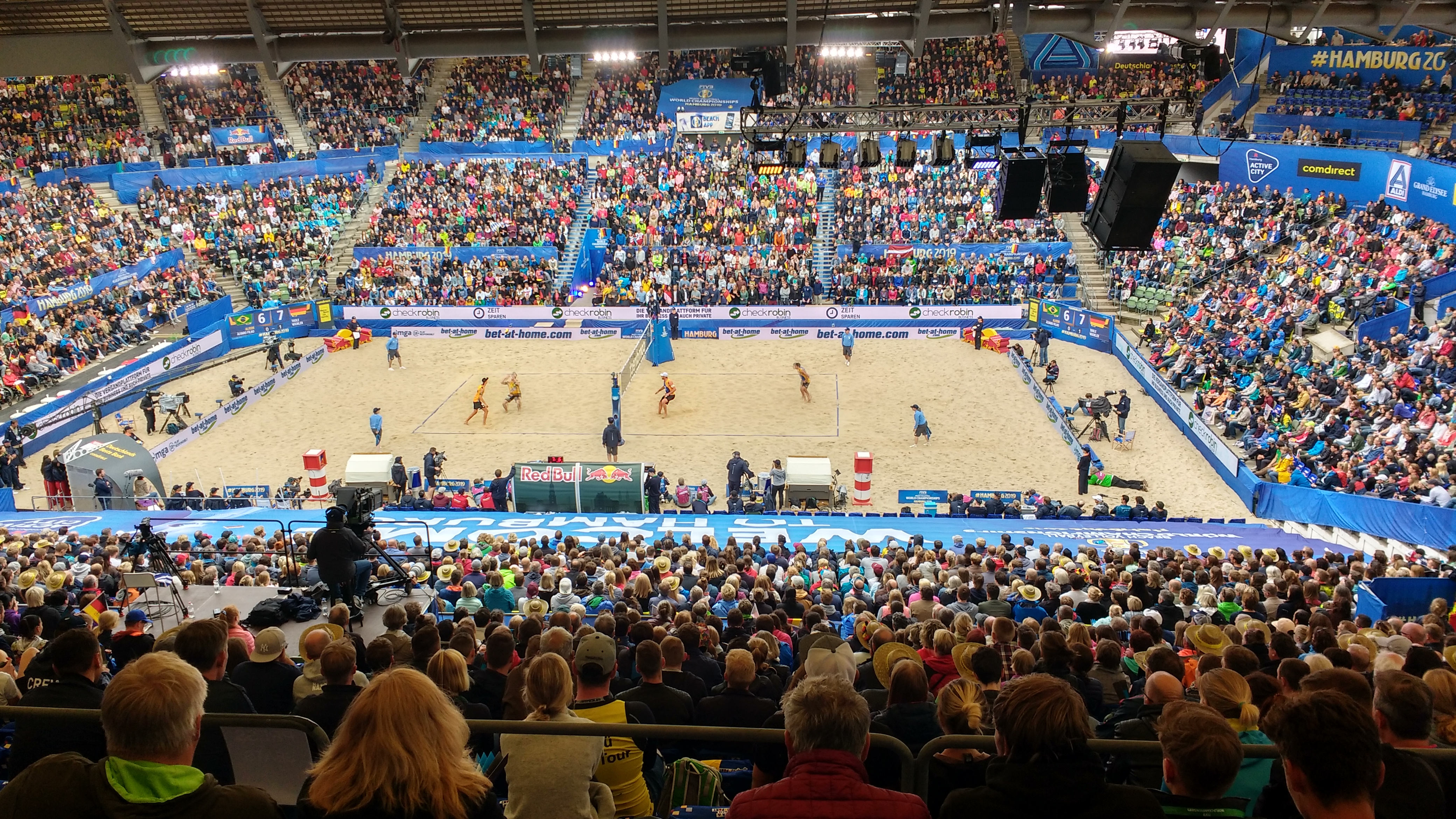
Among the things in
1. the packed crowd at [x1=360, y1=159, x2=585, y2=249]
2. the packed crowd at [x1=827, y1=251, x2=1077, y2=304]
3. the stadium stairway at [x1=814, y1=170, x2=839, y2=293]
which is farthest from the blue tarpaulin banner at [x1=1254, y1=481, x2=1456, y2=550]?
the packed crowd at [x1=360, y1=159, x2=585, y2=249]

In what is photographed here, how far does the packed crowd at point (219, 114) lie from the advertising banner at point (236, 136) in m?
0.14

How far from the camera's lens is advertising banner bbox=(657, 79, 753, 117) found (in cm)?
4522

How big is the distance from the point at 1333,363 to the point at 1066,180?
12.8 meters

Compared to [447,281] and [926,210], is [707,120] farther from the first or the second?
[447,281]

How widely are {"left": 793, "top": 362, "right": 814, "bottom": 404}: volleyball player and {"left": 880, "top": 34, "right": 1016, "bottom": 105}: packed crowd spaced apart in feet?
68.5

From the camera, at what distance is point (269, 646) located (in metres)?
6.20

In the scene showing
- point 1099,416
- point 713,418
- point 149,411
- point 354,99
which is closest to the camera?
point 1099,416

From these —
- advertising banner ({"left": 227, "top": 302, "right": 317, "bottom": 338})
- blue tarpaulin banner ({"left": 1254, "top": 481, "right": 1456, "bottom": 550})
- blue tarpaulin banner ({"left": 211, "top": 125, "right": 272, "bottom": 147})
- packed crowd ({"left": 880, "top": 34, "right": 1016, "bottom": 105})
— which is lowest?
blue tarpaulin banner ({"left": 1254, "top": 481, "right": 1456, "bottom": 550})

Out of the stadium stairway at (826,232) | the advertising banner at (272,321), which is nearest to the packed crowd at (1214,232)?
the stadium stairway at (826,232)

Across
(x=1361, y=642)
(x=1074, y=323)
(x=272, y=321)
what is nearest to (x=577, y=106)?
(x=272, y=321)

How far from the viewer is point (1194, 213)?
121 ft

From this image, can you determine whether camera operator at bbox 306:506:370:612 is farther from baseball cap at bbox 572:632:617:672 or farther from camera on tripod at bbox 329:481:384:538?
baseball cap at bbox 572:632:617:672

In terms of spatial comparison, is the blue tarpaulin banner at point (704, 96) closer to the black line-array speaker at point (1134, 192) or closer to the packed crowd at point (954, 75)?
the packed crowd at point (954, 75)

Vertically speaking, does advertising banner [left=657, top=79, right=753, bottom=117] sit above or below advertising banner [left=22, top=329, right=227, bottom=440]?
above
